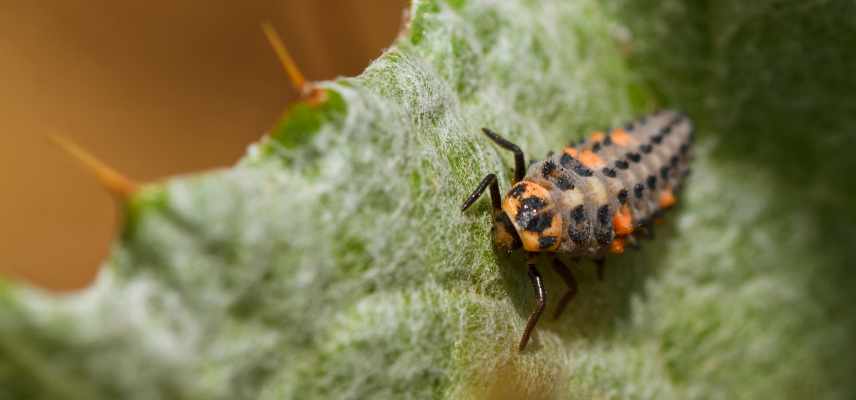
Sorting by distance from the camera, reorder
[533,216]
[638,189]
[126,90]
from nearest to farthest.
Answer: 1. [533,216]
2. [638,189]
3. [126,90]

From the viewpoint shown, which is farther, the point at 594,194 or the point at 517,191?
the point at 594,194

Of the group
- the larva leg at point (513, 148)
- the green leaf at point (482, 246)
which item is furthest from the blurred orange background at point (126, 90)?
the larva leg at point (513, 148)

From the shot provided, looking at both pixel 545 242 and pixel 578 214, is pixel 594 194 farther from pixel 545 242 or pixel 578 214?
pixel 545 242

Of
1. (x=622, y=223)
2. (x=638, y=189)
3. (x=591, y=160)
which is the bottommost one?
(x=622, y=223)

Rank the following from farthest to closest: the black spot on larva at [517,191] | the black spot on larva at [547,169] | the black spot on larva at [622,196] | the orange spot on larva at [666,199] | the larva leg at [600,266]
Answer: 1. the orange spot on larva at [666,199]
2. the larva leg at [600,266]
3. the black spot on larva at [622,196]
4. the black spot on larva at [547,169]
5. the black spot on larva at [517,191]

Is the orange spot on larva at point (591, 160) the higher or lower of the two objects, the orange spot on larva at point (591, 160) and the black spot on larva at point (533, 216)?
the higher

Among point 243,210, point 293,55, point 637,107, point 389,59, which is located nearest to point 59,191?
point 293,55

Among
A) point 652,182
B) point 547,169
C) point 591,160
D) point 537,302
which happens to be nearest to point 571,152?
point 591,160

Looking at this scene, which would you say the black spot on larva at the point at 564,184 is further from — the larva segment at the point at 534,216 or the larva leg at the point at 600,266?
the larva leg at the point at 600,266
